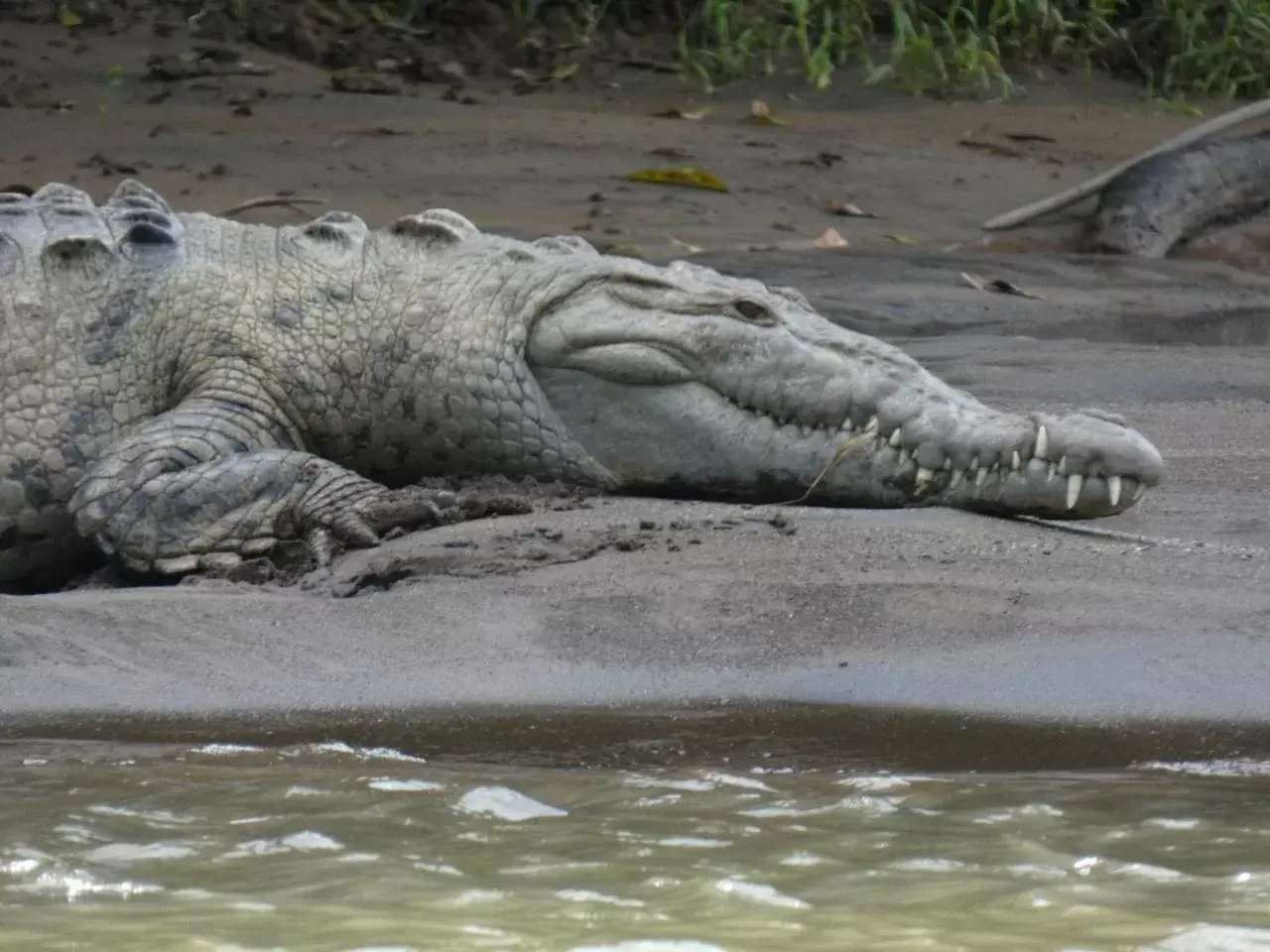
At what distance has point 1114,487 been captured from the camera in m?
4.06

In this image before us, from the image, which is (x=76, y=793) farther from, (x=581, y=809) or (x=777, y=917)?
(x=777, y=917)

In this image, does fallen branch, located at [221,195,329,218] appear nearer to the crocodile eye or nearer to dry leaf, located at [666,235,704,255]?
dry leaf, located at [666,235,704,255]

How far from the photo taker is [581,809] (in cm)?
293

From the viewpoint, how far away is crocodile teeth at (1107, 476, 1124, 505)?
4.05 metres

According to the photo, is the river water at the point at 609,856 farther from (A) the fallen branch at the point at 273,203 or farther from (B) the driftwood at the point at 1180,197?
(B) the driftwood at the point at 1180,197

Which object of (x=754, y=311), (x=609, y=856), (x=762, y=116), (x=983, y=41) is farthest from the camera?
(x=983, y=41)

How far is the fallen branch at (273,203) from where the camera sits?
309 inches

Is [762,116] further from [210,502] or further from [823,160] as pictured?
[210,502]

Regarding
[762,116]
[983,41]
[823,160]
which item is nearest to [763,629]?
[823,160]

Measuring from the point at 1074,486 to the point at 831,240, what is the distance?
4743mm

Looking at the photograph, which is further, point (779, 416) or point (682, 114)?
point (682, 114)

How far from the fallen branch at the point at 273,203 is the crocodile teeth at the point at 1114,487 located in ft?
14.2

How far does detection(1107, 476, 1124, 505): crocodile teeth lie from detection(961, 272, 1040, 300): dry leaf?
3888 millimetres

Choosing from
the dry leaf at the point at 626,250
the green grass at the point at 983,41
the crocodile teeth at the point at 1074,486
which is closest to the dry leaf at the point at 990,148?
the green grass at the point at 983,41
